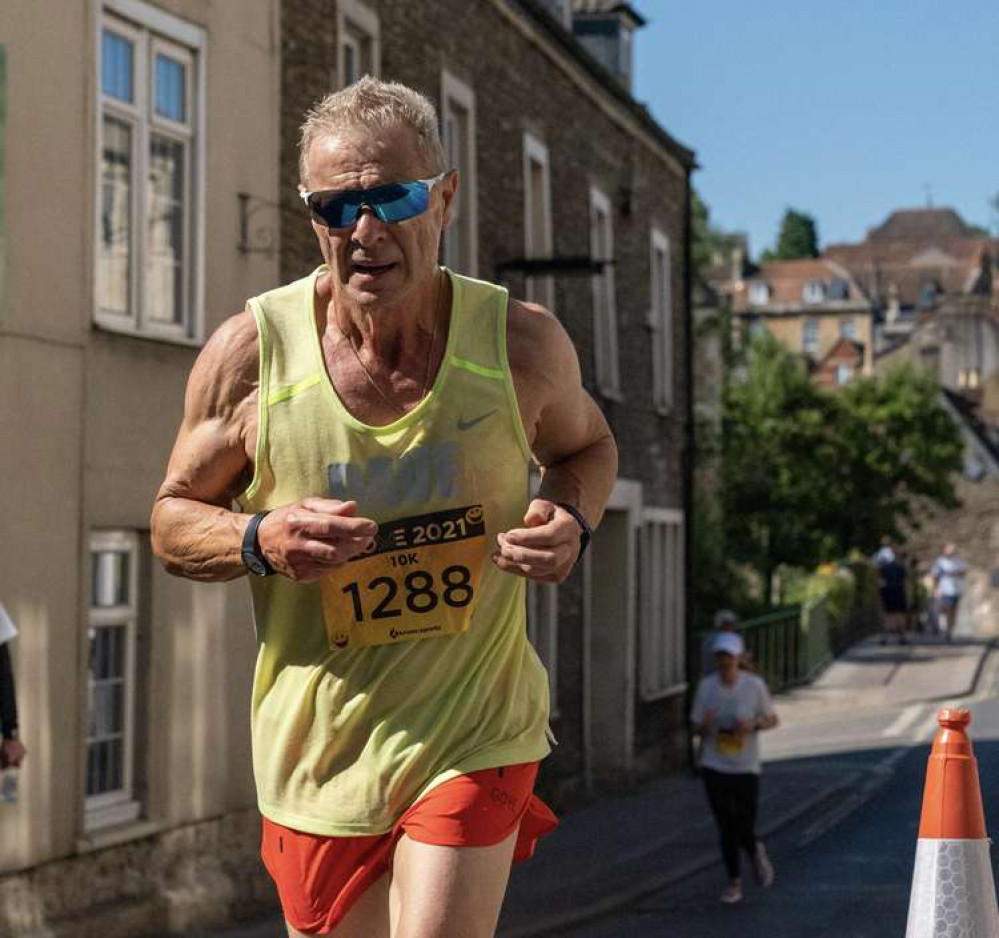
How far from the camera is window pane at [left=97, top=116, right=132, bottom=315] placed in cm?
1391

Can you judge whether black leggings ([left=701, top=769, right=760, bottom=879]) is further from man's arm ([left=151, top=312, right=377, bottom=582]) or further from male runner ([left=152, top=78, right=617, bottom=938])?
man's arm ([left=151, top=312, right=377, bottom=582])

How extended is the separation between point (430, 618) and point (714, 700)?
40.8 ft

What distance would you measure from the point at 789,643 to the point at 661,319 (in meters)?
12.0

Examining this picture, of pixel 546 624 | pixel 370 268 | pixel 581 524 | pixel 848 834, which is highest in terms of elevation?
pixel 370 268

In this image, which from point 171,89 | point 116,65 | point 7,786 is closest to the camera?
point 7,786

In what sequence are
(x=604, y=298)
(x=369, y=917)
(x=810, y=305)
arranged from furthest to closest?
1. (x=810, y=305)
2. (x=604, y=298)
3. (x=369, y=917)

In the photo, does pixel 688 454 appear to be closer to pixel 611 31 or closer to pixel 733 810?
pixel 611 31

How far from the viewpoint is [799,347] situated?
160000 millimetres

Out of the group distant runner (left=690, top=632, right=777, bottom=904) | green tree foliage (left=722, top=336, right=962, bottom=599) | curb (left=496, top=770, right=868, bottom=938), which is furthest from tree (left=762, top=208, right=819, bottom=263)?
distant runner (left=690, top=632, right=777, bottom=904)

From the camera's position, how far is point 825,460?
6756 centimetres

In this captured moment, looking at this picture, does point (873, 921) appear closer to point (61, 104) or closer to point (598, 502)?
point (61, 104)

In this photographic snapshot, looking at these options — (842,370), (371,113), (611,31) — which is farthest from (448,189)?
(842,370)

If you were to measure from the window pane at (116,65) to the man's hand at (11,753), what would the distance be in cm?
485

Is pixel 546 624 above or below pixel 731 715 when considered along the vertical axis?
above
